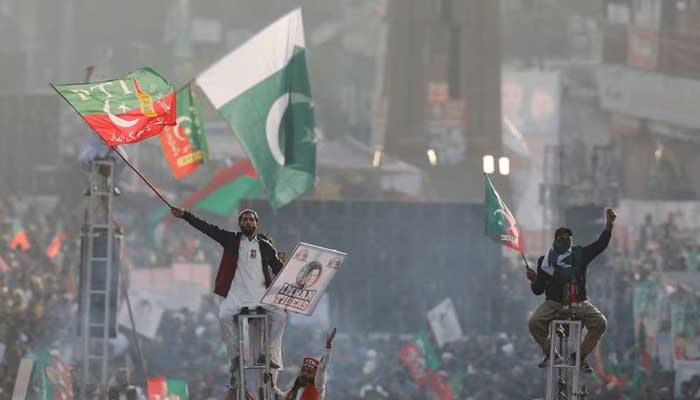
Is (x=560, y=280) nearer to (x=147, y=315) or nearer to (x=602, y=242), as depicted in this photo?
(x=602, y=242)

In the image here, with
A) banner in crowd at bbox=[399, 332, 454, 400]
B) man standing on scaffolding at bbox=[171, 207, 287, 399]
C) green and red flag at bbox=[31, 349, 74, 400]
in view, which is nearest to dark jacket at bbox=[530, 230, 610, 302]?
man standing on scaffolding at bbox=[171, 207, 287, 399]

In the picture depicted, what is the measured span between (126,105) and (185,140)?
27.9ft

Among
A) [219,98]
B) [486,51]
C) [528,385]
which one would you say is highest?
[486,51]

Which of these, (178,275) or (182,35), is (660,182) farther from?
(178,275)

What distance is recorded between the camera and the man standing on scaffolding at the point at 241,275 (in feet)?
52.2

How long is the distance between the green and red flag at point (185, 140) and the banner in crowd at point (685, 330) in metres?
7.24

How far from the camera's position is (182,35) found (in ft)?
343

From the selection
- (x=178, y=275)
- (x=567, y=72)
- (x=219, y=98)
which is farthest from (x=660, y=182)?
(x=219, y=98)

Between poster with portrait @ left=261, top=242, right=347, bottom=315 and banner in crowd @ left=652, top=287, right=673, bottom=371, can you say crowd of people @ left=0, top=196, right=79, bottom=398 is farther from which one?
banner in crowd @ left=652, top=287, right=673, bottom=371

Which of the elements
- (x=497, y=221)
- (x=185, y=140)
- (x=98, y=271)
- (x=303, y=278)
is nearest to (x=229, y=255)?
(x=303, y=278)

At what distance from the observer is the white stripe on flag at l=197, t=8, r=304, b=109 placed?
25.9 metres

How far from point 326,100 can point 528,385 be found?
7282cm

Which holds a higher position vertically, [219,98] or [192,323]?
[219,98]

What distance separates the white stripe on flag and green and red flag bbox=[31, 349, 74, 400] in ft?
19.4
